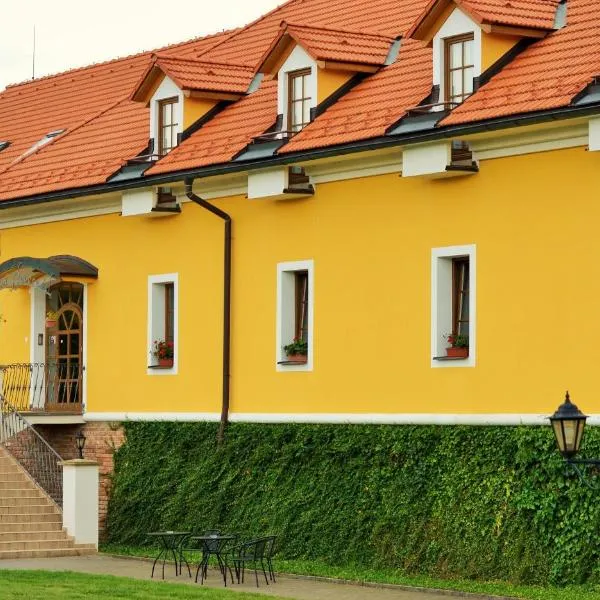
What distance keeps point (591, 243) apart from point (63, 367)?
13.5 m

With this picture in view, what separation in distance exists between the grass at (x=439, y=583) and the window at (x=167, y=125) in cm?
818

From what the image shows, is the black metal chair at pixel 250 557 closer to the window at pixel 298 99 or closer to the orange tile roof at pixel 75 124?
the window at pixel 298 99

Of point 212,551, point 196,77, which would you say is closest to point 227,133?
point 196,77

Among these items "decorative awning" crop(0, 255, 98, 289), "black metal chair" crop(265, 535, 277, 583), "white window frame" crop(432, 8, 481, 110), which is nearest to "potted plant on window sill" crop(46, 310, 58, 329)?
"decorative awning" crop(0, 255, 98, 289)

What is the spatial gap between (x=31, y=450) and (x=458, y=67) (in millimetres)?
10821

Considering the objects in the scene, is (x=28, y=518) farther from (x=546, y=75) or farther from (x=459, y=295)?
(x=546, y=75)

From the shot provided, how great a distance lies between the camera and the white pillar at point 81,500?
3094 cm

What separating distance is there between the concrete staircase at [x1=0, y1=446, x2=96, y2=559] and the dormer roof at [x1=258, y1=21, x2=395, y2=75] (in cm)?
821

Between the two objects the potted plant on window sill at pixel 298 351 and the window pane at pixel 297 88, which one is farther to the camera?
the window pane at pixel 297 88

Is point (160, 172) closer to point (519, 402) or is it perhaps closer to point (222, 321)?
point (222, 321)

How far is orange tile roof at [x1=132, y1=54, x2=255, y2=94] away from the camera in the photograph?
3219 cm

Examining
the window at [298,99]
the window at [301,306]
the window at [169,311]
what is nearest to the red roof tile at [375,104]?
the window at [298,99]

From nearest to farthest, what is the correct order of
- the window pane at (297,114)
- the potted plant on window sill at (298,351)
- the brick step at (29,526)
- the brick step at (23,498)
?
the potted plant on window sill at (298,351) → the window pane at (297,114) → the brick step at (29,526) → the brick step at (23,498)

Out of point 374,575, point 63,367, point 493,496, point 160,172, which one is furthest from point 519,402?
point 63,367
